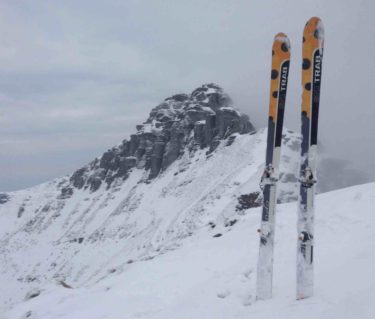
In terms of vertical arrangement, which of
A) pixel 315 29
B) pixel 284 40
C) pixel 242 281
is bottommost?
pixel 242 281

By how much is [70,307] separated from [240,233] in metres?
7.61

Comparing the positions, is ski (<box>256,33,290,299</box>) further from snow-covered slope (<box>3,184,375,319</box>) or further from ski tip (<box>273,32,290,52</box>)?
snow-covered slope (<box>3,184,375,319</box>)

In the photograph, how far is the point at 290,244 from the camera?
39.1 feet

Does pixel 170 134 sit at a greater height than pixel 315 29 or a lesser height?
greater

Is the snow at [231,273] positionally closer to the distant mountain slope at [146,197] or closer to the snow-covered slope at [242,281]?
the snow-covered slope at [242,281]

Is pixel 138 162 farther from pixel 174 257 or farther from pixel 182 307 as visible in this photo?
pixel 182 307

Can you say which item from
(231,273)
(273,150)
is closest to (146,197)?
(231,273)

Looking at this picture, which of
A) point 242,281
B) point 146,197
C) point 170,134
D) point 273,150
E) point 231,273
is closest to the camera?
point 273,150

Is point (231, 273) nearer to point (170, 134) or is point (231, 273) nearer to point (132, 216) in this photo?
point (132, 216)

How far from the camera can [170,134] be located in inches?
3981

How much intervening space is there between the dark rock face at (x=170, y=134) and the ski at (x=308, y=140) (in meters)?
75.0

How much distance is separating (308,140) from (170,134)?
94859mm

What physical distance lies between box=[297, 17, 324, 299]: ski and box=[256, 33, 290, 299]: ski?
31.8 inches

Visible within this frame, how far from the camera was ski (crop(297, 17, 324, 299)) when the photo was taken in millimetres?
6621
